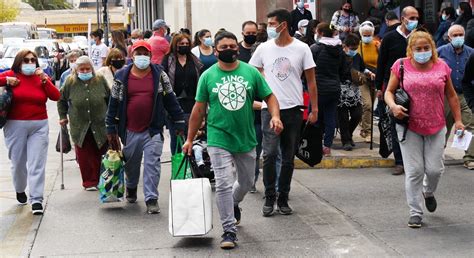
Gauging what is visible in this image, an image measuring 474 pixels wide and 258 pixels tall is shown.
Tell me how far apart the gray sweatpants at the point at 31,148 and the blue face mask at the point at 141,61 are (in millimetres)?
A: 1281

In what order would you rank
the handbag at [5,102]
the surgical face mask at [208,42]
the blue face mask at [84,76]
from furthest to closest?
1. the surgical face mask at [208,42]
2. the blue face mask at [84,76]
3. the handbag at [5,102]

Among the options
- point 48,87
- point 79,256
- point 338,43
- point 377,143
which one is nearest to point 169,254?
point 79,256

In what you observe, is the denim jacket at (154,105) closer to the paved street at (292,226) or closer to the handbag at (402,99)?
the paved street at (292,226)

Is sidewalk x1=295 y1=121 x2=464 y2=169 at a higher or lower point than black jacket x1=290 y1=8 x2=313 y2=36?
lower

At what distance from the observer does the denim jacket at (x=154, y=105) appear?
865 centimetres

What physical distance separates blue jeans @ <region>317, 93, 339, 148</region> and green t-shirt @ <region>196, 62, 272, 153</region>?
151 inches

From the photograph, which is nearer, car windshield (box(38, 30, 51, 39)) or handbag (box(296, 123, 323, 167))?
handbag (box(296, 123, 323, 167))

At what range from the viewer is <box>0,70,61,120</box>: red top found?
8.91 meters

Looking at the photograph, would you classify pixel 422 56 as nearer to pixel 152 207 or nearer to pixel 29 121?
pixel 152 207

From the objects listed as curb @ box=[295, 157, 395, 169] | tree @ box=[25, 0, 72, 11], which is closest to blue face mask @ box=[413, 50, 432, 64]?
curb @ box=[295, 157, 395, 169]

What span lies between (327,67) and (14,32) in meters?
45.4

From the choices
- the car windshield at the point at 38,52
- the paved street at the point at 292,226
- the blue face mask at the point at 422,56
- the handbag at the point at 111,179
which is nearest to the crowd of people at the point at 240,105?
the blue face mask at the point at 422,56

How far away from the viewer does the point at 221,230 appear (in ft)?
25.8

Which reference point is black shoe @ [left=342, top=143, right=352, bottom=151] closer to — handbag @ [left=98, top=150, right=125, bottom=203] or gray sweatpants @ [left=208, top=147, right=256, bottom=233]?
handbag @ [left=98, top=150, right=125, bottom=203]
